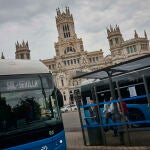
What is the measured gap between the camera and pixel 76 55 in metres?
89.7

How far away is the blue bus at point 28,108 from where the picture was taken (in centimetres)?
629

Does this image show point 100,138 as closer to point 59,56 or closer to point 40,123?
point 40,123

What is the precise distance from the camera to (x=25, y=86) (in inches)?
270

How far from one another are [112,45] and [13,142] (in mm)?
88970

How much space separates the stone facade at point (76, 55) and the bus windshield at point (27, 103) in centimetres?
7717

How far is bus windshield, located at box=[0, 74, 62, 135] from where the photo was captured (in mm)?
6340

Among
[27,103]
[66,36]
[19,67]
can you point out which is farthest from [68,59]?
[27,103]

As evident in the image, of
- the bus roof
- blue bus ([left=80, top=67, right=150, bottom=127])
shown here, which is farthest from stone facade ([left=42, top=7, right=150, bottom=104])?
the bus roof

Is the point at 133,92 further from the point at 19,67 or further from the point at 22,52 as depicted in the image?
the point at 22,52

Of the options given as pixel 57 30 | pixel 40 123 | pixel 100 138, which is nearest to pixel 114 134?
pixel 100 138

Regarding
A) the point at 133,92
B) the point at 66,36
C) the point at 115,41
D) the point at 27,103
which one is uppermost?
the point at 66,36

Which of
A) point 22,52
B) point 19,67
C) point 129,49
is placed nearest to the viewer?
point 19,67

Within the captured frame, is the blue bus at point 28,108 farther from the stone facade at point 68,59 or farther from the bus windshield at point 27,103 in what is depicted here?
the stone facade at point 68,59

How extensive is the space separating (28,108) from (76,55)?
273 ft
